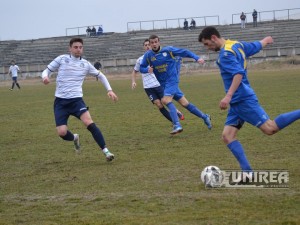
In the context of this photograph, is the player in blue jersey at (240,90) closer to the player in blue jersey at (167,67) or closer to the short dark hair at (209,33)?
the short dark hair at (209,33)

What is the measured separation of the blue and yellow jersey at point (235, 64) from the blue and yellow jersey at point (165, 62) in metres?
4.96

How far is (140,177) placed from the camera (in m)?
8.02

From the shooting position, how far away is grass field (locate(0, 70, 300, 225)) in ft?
19.7

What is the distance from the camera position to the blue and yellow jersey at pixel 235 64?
23.3ft

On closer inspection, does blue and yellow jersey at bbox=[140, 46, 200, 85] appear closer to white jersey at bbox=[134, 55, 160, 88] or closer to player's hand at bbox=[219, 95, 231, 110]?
white jersey at bbox=[134, 55, 160, 88]

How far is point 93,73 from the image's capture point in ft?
33.2

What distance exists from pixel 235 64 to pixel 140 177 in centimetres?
207

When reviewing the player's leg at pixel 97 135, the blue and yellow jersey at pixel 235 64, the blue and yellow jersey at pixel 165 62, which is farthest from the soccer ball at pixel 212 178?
the blue and yellow jersey at pixel 165 62

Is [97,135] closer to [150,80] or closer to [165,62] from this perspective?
[165,62]

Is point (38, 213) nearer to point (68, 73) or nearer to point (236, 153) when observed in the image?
point (236, 153)

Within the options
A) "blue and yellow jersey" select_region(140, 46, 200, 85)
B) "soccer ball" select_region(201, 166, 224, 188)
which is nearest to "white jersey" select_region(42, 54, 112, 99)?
"blue and yellow jersey" select_region(140, 46, 200, 85)

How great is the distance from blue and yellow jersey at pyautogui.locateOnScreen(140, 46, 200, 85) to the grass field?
4.17ft

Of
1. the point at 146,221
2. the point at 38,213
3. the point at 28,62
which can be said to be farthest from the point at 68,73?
the point at 28,62

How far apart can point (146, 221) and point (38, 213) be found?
4.35 ft
